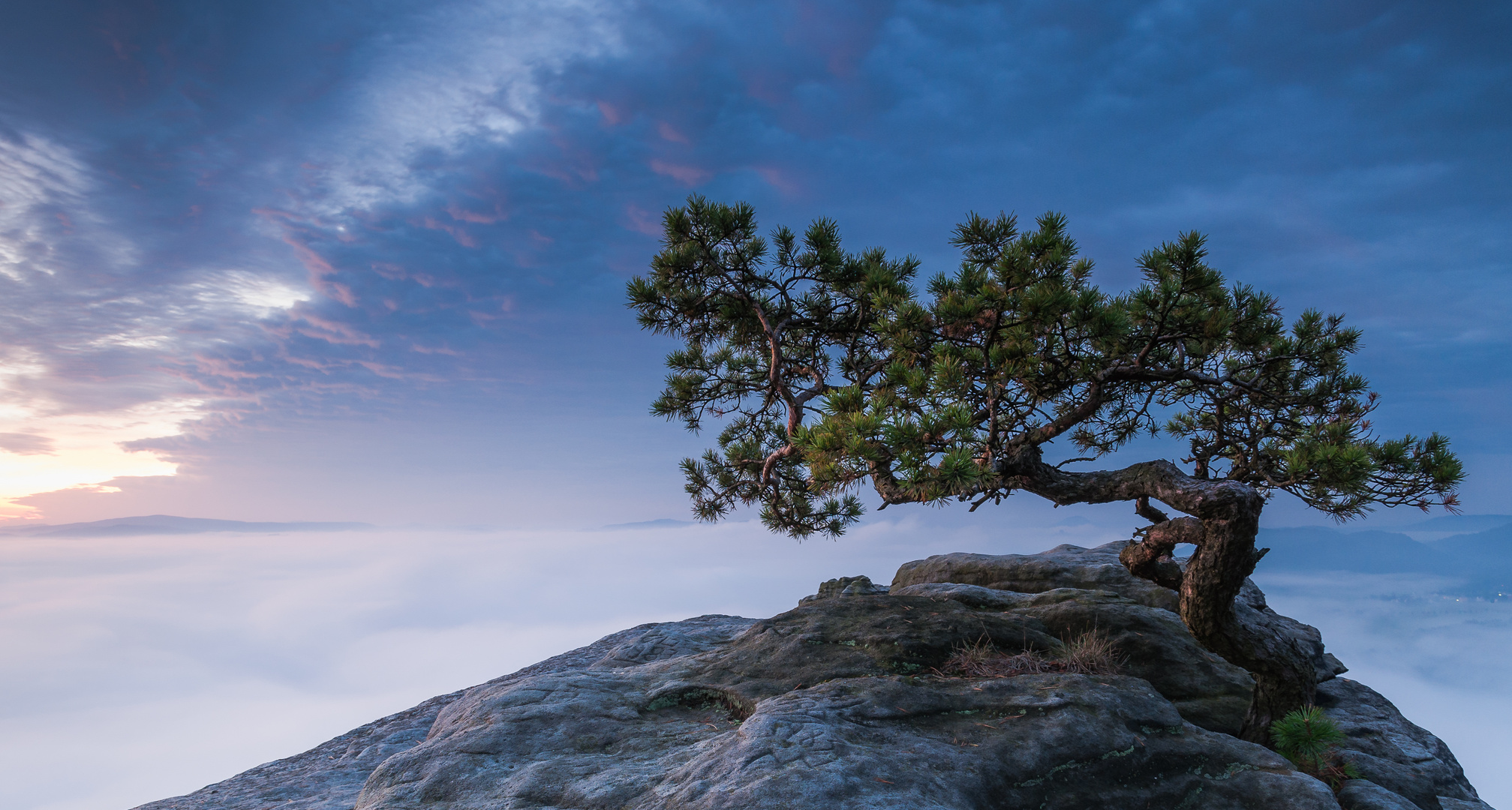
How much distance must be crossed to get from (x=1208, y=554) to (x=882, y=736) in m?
4.44

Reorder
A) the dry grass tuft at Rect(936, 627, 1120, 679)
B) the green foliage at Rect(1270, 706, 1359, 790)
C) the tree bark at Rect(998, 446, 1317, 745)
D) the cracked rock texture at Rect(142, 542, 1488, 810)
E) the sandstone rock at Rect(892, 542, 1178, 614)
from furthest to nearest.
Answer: the sandstone rock at Rect(892, 542, 1178, 614) < the dry grass tuft at Rect(936, 627, 1120, 679) < the tree bark at Rect(998, 446, 1317, 745) < the green foliage at Rect(1270, 706, 1359, 790) < the cracked rock texture at Rect(142, 542, 1488, 810)

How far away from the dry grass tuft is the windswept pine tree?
1.07 meters

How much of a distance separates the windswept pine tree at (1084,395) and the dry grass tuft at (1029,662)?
107 cm

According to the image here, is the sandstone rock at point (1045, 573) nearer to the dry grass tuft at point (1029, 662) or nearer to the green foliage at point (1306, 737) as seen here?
the dry grass tuft at point (1029, 662)

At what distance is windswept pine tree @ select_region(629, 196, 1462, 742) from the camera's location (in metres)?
7.83

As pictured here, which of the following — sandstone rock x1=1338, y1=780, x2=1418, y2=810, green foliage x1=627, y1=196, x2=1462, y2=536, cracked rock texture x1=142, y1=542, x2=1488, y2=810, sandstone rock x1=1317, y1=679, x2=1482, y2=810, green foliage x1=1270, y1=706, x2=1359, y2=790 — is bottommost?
sandstone rock x1=1317, y1=679, x2=1482, y2=810

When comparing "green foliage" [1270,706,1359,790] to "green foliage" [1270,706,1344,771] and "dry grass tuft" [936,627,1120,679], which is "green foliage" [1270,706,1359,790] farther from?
→ "dry grass tuft" [936,627,1120,679]

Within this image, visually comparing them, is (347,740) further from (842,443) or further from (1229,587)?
(1229,587)

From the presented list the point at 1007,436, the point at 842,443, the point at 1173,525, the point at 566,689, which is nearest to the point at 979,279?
the point at 1007,436

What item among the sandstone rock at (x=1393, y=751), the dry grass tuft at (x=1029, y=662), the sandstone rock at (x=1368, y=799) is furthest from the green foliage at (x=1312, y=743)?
the dry grass tuft at (x=1029, y=662)

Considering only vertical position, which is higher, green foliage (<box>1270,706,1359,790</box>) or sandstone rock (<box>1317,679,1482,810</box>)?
green foliage (<box>1270,706,1359,790</box>)

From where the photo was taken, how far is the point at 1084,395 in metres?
9.93

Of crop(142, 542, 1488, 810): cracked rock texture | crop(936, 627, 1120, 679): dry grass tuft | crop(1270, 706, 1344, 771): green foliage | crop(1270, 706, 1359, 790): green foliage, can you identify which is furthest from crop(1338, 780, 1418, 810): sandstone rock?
crop(936, 627, 1120, 679): dry grass tuft

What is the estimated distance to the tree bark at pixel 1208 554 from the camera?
791 cm
